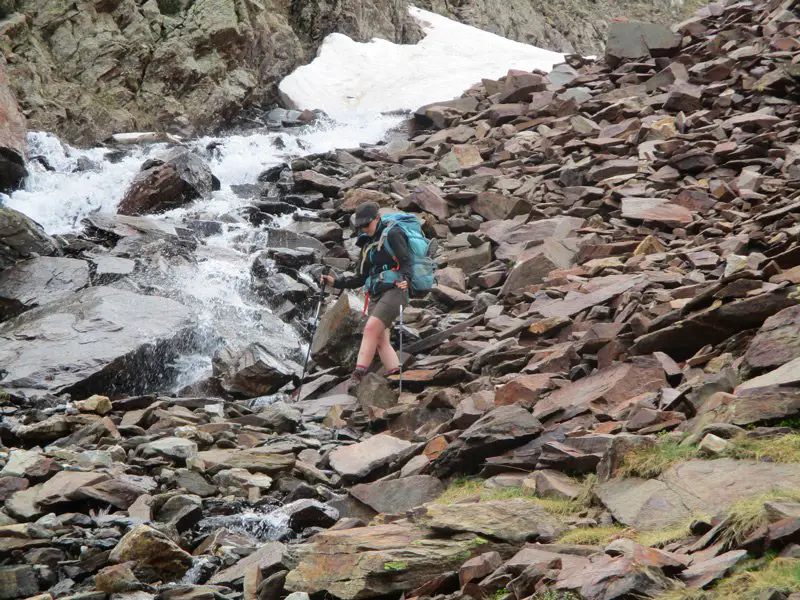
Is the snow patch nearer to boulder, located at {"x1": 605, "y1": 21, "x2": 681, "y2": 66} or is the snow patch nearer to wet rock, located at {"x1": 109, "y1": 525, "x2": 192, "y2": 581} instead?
boulder, located at {"x1": 605, "y1": 21, "x2": 681, "y2": 66}

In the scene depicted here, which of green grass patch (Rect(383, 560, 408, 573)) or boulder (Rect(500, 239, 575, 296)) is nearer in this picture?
green grass patch (Rect(383, 560, 408, 573))

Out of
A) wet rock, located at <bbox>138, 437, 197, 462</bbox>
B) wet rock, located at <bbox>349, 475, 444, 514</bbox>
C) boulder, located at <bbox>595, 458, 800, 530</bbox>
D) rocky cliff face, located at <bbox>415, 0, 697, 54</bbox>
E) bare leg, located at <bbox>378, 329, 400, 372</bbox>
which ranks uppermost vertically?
rocky cliff face, located at <bbox>415, 0, 697, 54</bbox>

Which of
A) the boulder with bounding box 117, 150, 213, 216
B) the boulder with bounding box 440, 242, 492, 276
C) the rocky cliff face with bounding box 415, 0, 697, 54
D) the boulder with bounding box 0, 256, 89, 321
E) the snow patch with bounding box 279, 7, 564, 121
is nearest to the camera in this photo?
the boulder with bounding box 0, 256, 89, 321

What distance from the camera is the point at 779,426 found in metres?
5.75

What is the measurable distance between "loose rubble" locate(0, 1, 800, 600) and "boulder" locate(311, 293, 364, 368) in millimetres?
42

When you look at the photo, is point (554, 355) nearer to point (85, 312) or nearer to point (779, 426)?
point (779, 426)

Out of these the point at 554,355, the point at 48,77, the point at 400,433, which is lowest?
the point at 400,433

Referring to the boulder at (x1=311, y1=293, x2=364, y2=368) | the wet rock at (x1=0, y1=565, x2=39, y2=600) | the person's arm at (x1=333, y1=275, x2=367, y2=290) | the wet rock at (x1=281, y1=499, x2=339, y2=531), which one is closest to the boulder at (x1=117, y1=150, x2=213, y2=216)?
the boulder at (x1=311, y1=293, x2=364, y2=368)

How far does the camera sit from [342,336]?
1347 centimetres

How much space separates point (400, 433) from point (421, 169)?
1277 centimetres

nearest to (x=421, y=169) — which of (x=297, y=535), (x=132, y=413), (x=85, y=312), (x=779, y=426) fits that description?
(x=85, y=312)

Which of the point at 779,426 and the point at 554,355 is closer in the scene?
the point at 779,426

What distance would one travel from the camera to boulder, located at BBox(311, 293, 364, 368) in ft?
43.9

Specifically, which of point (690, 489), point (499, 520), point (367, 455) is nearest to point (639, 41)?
point (367, 455)
